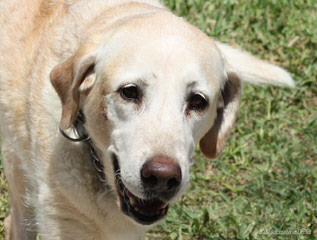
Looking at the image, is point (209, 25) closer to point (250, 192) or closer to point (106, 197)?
point (250, 192)

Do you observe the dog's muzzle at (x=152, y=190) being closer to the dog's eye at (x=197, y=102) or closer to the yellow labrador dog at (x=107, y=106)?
the yellow labrador dog at (x=107, y=106)

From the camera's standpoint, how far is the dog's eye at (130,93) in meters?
3.15

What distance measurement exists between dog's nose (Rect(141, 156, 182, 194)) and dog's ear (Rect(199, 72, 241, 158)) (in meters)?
0.81

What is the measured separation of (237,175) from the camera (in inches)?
215

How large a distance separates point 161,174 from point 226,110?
950 millimetres

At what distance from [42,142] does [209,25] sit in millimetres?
3595

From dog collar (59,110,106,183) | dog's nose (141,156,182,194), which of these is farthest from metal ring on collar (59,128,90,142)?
dog's nose (141,156,182,194)

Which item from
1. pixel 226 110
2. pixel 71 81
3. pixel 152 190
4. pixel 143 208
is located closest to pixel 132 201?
pixel 143 208

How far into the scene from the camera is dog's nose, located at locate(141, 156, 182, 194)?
2896mm

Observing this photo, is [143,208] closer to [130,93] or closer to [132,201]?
[132,201]

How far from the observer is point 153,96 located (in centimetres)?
313

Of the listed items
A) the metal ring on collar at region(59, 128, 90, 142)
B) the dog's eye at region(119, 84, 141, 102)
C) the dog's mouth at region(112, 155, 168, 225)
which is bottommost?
the dog's mouth at region(112, 155, 168, 225)

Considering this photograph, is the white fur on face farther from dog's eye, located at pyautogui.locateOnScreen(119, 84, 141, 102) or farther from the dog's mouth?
the dog's mouth

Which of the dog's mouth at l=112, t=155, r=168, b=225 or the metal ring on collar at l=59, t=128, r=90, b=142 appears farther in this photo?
the metal ring on collar at l=59, t=128, r=90, b=142
